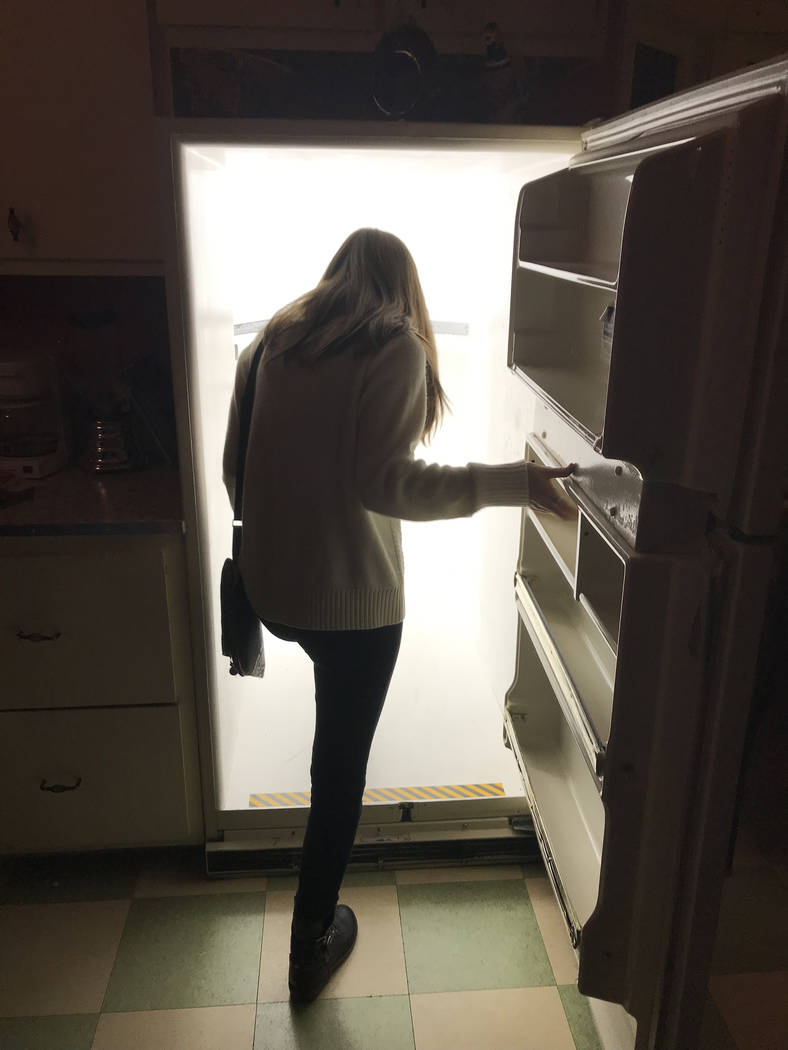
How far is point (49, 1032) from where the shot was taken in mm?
1535

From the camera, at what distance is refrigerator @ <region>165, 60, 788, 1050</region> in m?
0.90

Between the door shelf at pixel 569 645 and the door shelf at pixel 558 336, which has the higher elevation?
the door shelf at pixel 558 336

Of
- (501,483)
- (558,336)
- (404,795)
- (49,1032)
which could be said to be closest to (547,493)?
(501,483)

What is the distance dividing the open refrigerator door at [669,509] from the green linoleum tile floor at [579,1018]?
290 mm

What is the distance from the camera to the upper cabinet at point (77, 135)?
165 cm

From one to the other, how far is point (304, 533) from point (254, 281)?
1.45 m

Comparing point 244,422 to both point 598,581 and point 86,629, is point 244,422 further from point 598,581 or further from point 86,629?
point 598,581

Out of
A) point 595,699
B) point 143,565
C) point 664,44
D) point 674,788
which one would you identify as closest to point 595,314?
point 664,44

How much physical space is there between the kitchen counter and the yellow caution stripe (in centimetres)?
71

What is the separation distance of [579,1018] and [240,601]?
1.03 metres

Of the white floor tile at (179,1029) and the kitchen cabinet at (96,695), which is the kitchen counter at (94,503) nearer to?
the kitchen cabinet at (96,695)

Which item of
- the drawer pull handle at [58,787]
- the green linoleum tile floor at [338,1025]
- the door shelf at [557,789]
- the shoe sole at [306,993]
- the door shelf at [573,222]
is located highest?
the door shelf at [573,222]

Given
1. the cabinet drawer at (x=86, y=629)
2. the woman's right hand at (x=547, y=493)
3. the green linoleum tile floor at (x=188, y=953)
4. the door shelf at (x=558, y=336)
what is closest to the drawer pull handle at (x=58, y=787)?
the cabinet drawer at (x=86, y=629)

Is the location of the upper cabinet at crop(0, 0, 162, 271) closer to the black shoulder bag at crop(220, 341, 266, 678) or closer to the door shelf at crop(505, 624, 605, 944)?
the black shoulder bag at crop(220, 341, 266, 678)
